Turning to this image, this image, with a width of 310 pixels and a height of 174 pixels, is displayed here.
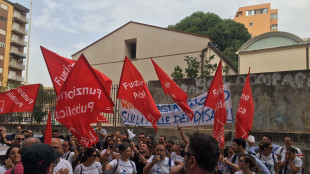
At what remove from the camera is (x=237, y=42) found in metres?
39.0

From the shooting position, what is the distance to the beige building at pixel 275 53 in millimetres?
15241

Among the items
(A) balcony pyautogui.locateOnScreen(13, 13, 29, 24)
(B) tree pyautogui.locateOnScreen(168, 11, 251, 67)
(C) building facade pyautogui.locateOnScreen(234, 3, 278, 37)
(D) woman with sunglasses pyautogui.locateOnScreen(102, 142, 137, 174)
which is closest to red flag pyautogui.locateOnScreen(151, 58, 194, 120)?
(D) woman with sunglasses pyautogui.locateOnScreen(102, 142, 137, 174)

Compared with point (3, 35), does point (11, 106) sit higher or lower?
lower

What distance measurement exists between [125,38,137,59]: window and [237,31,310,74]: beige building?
10.2 m

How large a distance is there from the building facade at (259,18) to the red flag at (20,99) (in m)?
59.7

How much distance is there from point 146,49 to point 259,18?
4822cm

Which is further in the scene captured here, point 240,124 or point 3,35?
point 3,35

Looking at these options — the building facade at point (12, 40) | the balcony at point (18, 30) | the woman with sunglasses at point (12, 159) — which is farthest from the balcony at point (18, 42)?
the woman with sunglasses at point (12, 159)

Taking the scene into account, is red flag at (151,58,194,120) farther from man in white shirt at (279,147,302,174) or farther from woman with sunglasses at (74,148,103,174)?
woman with sunglasses at (74,148,103,174)

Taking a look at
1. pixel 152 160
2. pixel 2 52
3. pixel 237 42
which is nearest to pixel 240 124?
pixel 152 160

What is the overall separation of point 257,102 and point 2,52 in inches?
1936

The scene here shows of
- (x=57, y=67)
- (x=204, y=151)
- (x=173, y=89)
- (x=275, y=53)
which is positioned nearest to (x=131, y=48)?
(x=275, y=53)

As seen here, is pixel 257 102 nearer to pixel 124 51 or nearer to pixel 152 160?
pixel 152 160

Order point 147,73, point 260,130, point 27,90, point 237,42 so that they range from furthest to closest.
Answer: point 237,42
point 147,73
point 260,130
point 27,90
